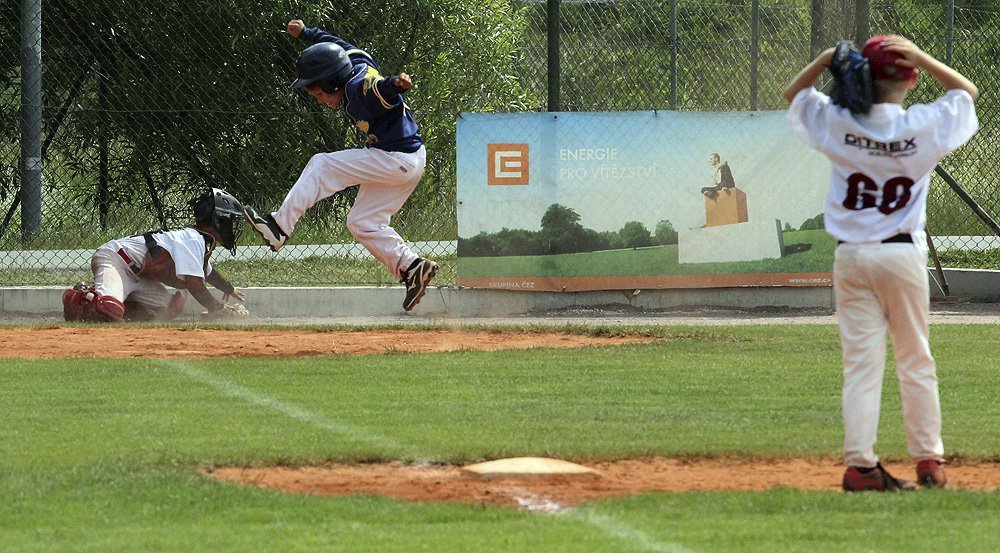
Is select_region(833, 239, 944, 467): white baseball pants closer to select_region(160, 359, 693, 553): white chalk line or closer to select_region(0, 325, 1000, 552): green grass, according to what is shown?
select_region(0, 325, 1000, 552): green grass

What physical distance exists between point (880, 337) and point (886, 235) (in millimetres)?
412

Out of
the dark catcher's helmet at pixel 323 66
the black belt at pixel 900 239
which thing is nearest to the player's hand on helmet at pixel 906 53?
the black belt at pixel 900 239

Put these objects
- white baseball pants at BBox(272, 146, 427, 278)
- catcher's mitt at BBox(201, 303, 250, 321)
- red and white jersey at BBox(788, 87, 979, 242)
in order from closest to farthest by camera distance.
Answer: red and white jersey at BBox(788, 87, 979, 242) < white baseball pants at BBox(272, 146, 427, 278) < catcher's mitt at BBox(201, 303, 250, 321)

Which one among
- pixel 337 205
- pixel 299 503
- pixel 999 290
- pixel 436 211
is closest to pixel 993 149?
pixel 999 290

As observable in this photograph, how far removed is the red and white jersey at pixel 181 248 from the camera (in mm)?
12738

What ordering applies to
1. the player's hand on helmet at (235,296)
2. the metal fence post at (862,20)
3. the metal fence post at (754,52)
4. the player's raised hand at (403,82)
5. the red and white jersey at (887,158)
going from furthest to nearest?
the metal fence post at (754,52) → the player's hand on helmet at (235,296) → the metal fence post at (862,20) → the player's raised hand at (403,82) → the red and white jersey at (887,158)

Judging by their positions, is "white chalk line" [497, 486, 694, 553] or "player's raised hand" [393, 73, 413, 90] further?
"player's raised hand" [393, 73, 413, 90]

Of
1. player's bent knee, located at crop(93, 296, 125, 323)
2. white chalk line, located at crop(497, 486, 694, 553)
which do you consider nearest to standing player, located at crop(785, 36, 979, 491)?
white chalk line, located at crop(497, 486, 694, 553)

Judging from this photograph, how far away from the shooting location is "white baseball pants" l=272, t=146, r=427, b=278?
10.7 meters

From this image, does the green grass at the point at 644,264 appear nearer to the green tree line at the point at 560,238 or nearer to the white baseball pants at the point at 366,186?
the green tree line at the point at 560,238

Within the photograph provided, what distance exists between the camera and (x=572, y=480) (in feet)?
19.4

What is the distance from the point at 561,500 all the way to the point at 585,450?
103 centimetres

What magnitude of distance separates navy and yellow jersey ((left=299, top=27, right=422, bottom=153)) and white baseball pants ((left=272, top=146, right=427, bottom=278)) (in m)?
0.10

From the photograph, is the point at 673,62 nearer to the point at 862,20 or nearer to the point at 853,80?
the point at 862,20
